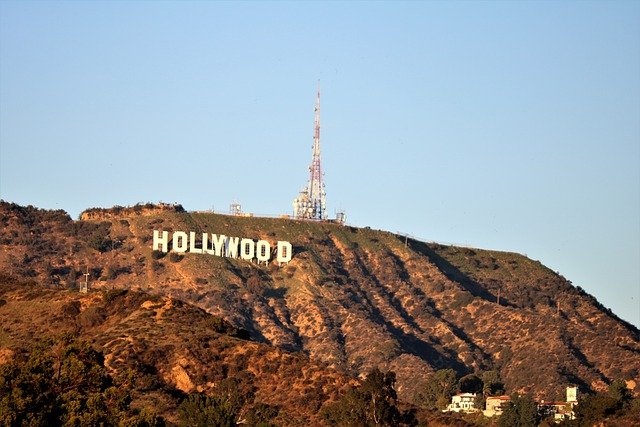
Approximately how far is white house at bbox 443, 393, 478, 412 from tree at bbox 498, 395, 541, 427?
968cm

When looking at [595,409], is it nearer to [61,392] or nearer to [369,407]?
[369,407]

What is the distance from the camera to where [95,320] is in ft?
526

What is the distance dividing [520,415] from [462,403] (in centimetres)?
1911

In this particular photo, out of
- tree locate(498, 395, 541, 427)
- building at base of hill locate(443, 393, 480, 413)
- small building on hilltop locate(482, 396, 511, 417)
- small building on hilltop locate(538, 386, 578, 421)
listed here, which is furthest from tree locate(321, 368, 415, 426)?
building at base of hill locate(443, 393, 480, 413)

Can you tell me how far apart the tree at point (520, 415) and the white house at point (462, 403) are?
9.68 m

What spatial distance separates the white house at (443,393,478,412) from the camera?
188075 mm

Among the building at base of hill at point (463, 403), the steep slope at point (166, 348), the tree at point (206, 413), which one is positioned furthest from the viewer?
the building at base of hill at point (463, 403)

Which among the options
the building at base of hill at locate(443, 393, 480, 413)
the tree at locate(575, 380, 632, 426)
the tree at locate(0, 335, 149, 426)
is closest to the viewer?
the tree at locate(0, 335, 149, 426)

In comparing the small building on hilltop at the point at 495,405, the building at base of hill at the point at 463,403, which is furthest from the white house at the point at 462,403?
the small building on hilltop at the point at 495,405

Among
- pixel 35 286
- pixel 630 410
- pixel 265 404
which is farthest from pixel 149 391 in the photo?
pixel 630 410

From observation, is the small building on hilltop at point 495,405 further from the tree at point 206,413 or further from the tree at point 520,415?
the tree at point 206,413

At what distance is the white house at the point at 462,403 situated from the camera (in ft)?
617

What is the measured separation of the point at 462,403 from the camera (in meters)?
192

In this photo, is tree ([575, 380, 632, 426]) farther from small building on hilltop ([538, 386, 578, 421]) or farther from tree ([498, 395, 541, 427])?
small building on hilltop ([538, 386, 578, 421])
